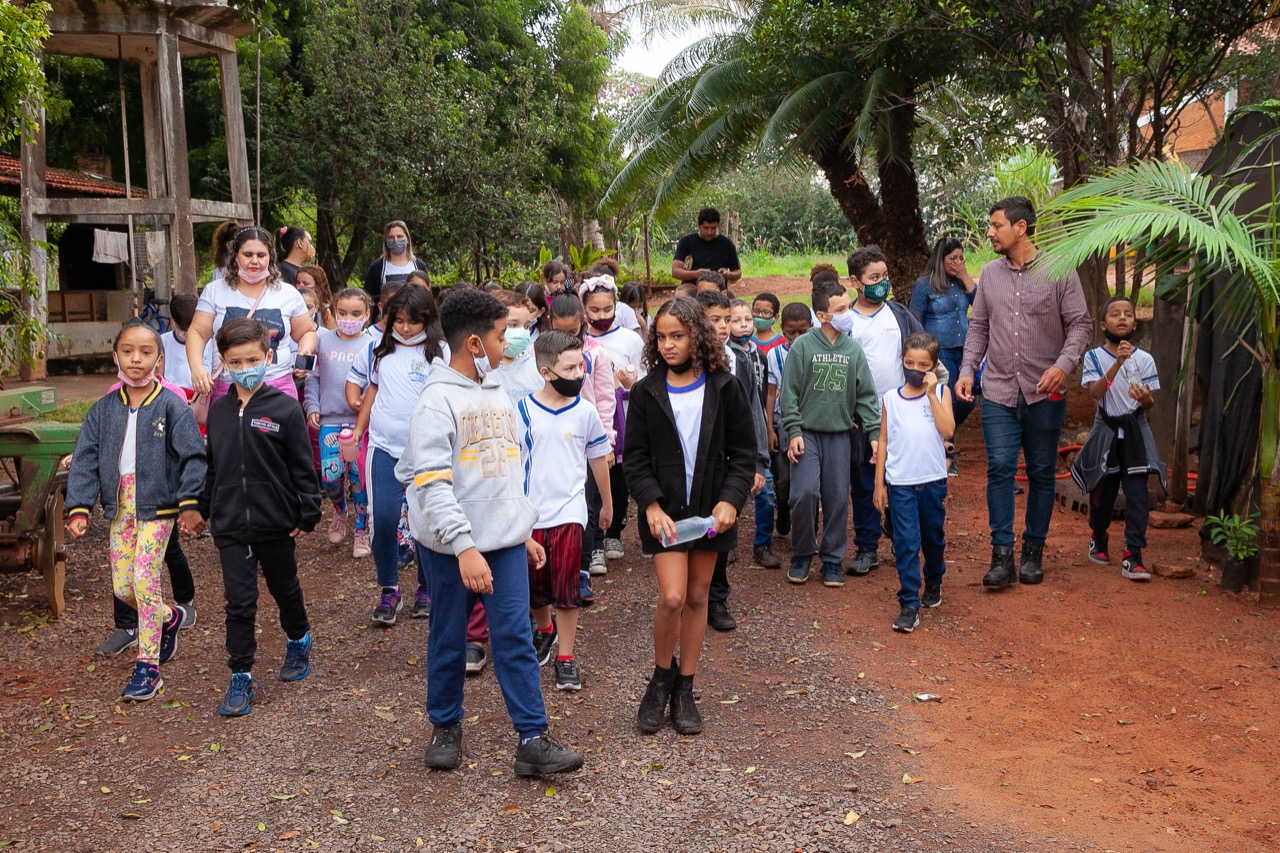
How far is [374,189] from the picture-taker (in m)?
17.8

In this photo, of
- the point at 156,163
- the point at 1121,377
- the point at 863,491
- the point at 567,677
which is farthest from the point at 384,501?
the point at 156,163

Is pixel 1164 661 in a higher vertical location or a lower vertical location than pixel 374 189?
lower

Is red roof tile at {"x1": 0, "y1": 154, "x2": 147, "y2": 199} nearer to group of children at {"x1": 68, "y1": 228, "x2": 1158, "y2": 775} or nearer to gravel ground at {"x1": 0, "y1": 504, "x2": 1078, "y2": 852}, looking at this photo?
group of children at {"x1": 68, "y1": 228, "x2": 1158, "y2": 775}

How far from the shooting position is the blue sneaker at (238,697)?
17.2 ft

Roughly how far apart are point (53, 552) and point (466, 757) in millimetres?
3208

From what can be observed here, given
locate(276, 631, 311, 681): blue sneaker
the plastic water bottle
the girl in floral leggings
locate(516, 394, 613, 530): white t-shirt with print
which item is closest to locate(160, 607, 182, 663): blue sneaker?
the girl in floral leggings

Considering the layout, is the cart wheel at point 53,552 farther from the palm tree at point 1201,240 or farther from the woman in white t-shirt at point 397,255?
the palm tree at point 1201,240

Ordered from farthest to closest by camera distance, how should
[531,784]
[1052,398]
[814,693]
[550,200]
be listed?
[550,200] < [1052,398] < [814,693] < [531,784]

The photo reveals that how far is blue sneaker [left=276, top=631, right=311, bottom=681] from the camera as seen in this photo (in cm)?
569

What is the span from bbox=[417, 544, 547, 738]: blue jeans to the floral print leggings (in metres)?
1.69

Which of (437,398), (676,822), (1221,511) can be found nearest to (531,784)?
(676,822)

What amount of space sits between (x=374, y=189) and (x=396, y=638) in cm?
1270

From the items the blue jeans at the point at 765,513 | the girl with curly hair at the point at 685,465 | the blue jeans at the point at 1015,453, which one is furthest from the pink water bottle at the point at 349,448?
the blue jeans at the point at 1015,453

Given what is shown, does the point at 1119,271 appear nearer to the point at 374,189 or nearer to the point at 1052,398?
the point at 1052,398
